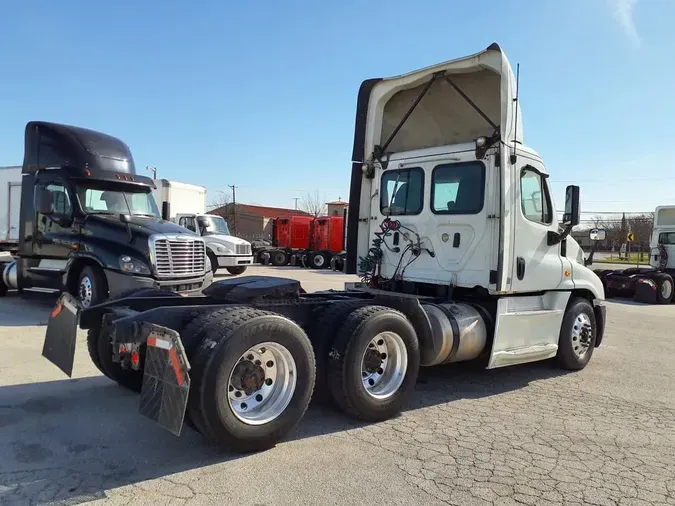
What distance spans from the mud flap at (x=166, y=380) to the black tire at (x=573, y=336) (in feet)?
16.9

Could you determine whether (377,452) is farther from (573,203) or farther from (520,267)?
(573,203)

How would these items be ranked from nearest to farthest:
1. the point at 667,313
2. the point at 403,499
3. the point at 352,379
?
the point at 403,499 < the point at 352,379 < the point at 667,313

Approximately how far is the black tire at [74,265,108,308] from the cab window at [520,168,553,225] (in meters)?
7.12

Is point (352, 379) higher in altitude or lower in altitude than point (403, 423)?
higher

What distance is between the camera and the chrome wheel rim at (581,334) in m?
7.04

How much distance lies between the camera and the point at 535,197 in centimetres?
663

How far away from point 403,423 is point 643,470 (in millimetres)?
1916

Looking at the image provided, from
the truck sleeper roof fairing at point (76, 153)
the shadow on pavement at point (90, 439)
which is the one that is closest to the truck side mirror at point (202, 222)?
the truck sleeper roof fairing at point (76, 153)

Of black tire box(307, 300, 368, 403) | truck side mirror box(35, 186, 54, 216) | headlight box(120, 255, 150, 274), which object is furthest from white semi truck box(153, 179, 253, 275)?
black tire box(307, 300, 368, 403)

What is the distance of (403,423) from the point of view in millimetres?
4898

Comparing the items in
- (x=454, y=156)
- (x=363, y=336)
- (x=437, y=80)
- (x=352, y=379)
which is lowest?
(x=352, y=379)

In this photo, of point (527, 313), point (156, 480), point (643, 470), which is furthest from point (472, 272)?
point (156, 480)

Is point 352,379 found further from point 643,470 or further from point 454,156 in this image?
point 454,156

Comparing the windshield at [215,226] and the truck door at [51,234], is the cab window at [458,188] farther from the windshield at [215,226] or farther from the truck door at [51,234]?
the windshield at [215,226]
